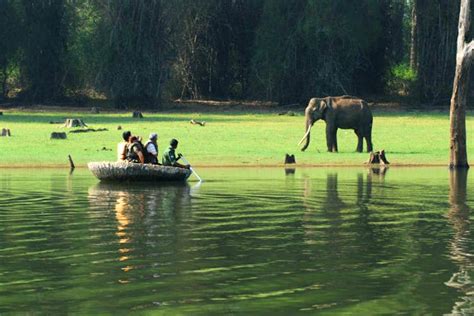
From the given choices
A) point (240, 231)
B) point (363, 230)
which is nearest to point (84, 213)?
point (240, 231)

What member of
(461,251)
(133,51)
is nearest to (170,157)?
(461,251)

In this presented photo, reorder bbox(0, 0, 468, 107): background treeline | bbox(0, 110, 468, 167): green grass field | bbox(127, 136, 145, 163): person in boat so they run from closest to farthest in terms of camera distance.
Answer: bbox(127, 136, 145, 163): person in boat < bbox(0, 110, 468, 167): green grass field < bbox(0, 0, 468, 107): background treeline

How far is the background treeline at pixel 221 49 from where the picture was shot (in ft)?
231

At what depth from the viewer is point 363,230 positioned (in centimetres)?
1919

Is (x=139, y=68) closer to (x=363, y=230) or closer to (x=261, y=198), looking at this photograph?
(x=261, y=198)

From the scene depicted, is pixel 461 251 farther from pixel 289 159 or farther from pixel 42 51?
pixel 42 51

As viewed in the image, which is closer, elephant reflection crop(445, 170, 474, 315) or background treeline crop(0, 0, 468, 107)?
elephant reflection crop(445, 170, 474, 315)

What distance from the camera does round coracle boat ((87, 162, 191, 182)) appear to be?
29.1 m

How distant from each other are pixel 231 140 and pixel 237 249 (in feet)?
90.6

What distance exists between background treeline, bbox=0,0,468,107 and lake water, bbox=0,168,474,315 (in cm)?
4217

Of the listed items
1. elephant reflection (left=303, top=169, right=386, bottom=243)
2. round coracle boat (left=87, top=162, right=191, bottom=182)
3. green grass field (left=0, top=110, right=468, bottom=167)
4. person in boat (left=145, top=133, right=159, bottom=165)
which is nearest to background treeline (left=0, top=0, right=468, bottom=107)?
green grass field (left=0, top=110, right=468, bottom=167)

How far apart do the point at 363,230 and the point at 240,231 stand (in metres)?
1.93

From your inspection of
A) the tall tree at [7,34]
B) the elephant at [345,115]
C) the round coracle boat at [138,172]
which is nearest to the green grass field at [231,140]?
the elephant at [345,115]

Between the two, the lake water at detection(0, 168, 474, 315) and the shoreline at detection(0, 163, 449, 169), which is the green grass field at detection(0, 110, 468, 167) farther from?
the lake water at detection(0, 168, 474, 315)
